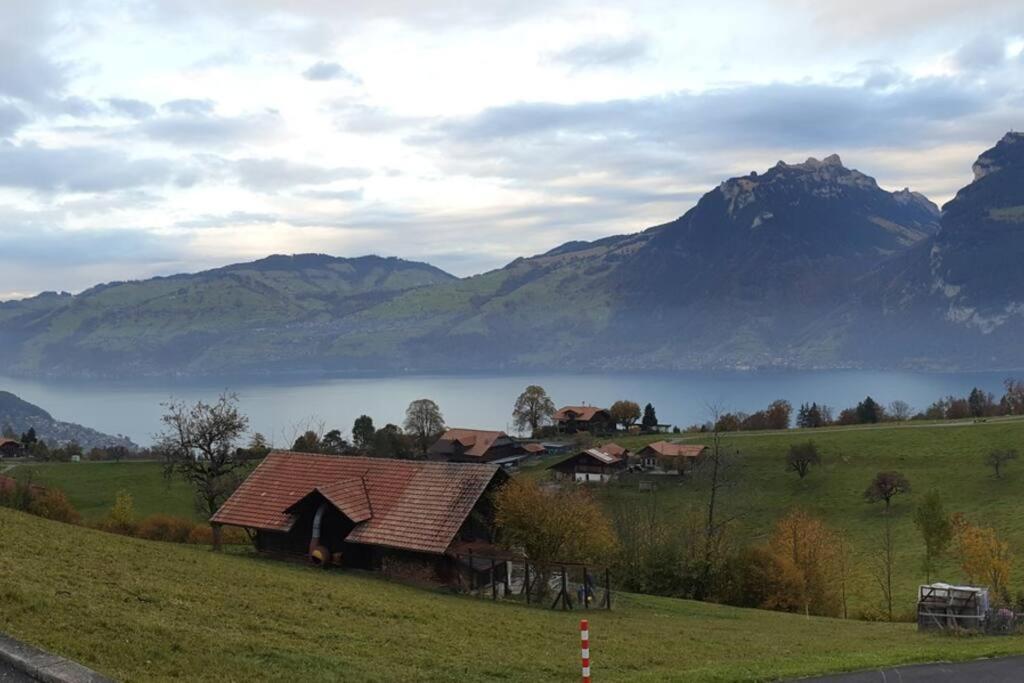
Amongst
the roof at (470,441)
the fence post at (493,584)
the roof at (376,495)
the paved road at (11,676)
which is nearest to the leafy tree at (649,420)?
the roof at (470,441)

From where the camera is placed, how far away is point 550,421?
141m

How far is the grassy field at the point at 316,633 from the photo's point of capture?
12938mm

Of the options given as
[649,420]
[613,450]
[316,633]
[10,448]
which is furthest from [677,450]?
[10,448]

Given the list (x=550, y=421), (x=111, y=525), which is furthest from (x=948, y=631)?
(x=550, y=421)

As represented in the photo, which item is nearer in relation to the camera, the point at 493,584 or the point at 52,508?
the point at 493,584

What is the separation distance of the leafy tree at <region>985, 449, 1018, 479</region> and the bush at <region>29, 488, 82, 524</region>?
243 ft

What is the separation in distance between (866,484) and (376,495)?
189ft

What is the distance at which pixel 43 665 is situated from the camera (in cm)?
1049

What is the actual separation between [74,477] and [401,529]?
225ft

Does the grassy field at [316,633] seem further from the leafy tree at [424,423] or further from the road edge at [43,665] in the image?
the leafy tree at [424,423]

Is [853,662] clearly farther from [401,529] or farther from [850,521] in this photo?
[850,521]

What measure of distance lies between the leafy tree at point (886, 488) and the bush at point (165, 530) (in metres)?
56.6

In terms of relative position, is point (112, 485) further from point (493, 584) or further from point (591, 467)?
point (493, 584)

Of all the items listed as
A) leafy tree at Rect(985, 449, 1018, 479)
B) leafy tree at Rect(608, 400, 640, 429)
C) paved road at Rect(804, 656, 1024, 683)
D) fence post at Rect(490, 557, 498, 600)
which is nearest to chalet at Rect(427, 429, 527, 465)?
leafy tree at Rect(608, 400, 640, 429)
